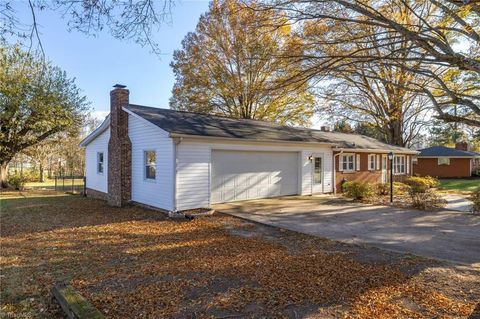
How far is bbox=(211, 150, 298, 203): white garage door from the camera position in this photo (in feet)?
41.5

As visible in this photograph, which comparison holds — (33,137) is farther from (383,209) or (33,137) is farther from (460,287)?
(460,287)

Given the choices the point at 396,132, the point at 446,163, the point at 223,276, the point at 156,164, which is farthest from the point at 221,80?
the point at 446,163

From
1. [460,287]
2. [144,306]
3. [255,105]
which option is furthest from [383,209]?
[255,105]

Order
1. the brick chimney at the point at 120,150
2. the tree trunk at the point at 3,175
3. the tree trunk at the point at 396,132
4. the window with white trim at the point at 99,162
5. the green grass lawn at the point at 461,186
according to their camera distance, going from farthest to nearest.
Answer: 1. the tree trunk at the point at 396,132
2. the tree trunk at the point at 3,175
3. the green grass lawn at the point at 461,186
4. the window with white trim at the point at 99,162
5. the brick chimney at the point at 120,150

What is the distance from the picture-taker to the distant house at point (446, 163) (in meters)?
31.4

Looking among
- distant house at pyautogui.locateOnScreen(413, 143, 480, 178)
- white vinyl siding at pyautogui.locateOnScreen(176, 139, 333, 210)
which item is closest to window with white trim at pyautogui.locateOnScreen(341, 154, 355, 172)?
white vinyl siding at pyautogui.locateOnScreen(176, 139, 333, 210)

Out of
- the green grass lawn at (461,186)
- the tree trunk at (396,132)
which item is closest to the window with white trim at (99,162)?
the green grass lawn at (461,186)

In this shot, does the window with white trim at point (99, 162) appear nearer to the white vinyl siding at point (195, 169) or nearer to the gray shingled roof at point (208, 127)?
the gray shingled roof at point (208, 127)

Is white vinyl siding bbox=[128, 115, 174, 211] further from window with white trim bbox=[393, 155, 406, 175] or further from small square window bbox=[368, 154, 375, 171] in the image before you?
window with white trim bbox=[393, 155, 406, 175]

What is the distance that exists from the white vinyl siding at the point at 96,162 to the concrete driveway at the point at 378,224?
718 cm

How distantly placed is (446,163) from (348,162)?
20161mm

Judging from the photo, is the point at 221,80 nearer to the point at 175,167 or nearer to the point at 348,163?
the point at 348,163

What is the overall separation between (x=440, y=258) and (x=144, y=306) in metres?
A: 5.75

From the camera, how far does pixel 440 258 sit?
6176 millimetres
